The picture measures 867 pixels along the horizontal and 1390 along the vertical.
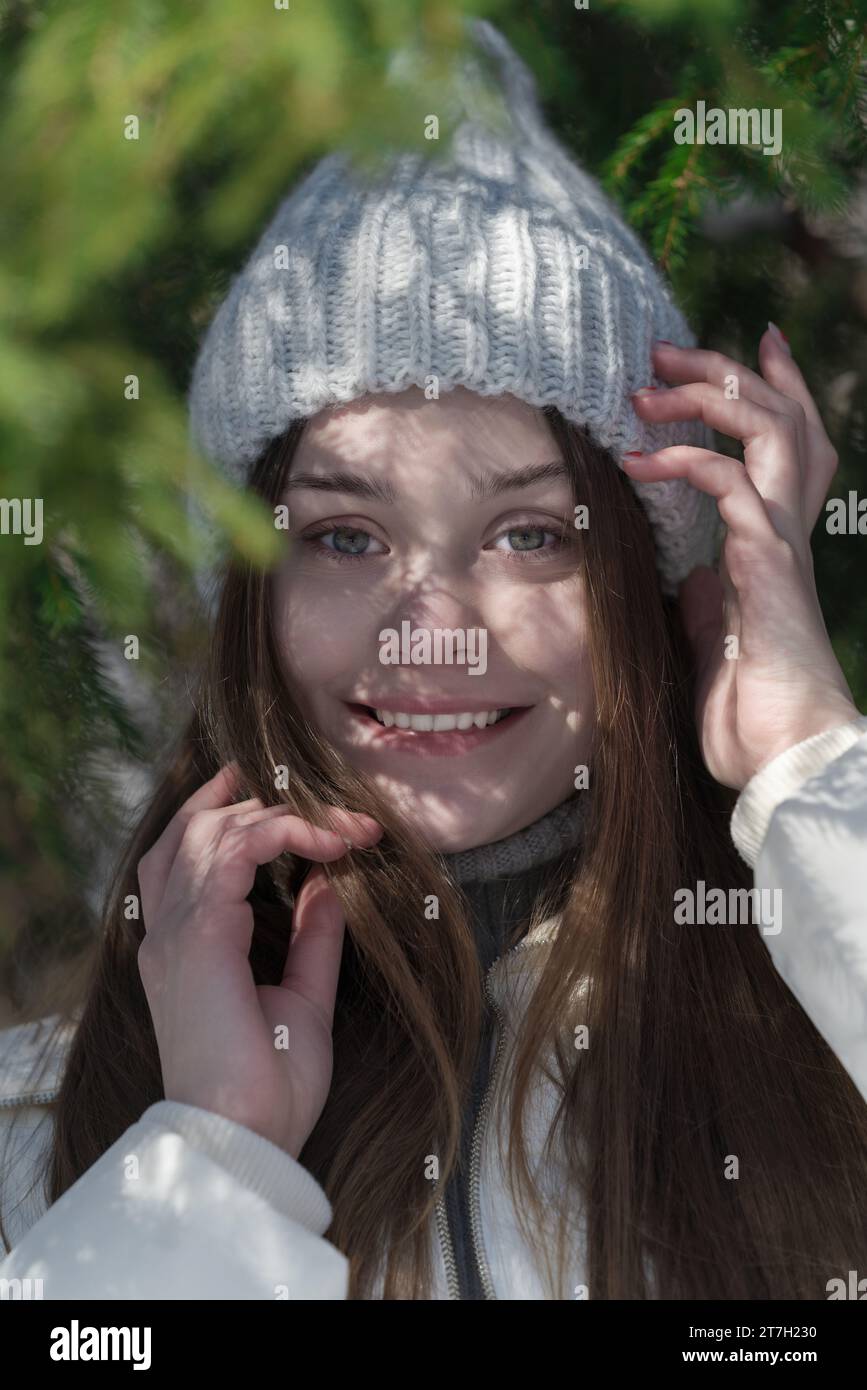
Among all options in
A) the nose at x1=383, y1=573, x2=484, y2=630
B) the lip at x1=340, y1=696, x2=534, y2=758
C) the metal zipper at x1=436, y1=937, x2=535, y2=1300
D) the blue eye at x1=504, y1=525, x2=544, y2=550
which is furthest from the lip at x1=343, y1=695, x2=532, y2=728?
the metal zipper at x1=436, y1=937, x2=535, y2=1300

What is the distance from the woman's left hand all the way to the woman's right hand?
1.70 feet

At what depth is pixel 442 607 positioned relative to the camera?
1724 millimetres

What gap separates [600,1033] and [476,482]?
75 cm

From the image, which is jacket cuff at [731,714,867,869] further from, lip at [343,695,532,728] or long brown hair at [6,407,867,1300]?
lip at [343,695,532,728]

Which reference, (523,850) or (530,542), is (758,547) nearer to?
(530,542)

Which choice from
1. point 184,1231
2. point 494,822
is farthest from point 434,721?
point 184,1231

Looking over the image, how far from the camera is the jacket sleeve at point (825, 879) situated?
1562mm

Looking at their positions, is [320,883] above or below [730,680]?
below

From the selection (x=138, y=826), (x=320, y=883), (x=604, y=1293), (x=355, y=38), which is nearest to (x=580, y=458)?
(x=355, y=38)

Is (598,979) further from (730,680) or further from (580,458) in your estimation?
(580,458)

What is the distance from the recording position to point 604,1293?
1625mm

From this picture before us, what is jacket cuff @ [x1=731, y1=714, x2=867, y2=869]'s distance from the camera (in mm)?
1649

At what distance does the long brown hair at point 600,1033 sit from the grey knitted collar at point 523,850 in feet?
0.26

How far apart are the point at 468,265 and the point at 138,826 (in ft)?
3.23
